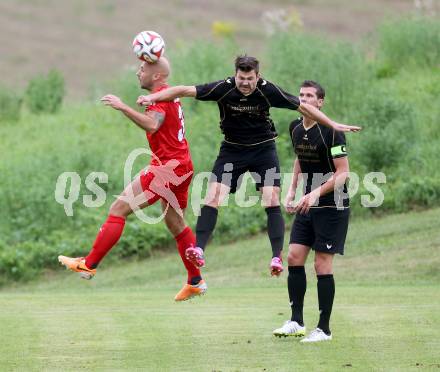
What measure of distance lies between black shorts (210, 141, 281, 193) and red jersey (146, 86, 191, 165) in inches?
15.4

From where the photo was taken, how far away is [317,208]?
35.7 ft

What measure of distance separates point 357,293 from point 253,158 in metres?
4.93

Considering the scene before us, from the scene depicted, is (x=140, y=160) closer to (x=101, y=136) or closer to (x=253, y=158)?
(x=101, y=136)

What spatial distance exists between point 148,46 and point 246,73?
1.01 metres

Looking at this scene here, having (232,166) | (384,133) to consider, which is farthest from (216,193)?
(384,133)

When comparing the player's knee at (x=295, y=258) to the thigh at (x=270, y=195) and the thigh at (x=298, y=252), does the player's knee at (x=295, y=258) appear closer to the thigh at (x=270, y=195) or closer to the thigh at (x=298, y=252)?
the thigh at (x=298, y=252)

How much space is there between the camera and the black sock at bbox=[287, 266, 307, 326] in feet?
37.0

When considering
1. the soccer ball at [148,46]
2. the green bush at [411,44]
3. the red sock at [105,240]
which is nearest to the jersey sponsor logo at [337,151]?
the soccer ball at [148,46]

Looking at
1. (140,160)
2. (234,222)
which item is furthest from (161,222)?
(140,160)

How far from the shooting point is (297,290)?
11.3m

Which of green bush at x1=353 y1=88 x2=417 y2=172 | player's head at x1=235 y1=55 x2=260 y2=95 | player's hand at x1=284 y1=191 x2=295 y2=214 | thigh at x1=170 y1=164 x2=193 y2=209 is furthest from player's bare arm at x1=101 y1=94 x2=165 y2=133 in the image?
green bush at x1=353 y1=88 x2=417 y2=172

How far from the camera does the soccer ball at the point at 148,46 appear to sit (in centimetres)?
1099

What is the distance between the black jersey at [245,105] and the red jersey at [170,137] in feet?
1.09

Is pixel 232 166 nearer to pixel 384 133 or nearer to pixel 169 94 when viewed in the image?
pixel 169 94
